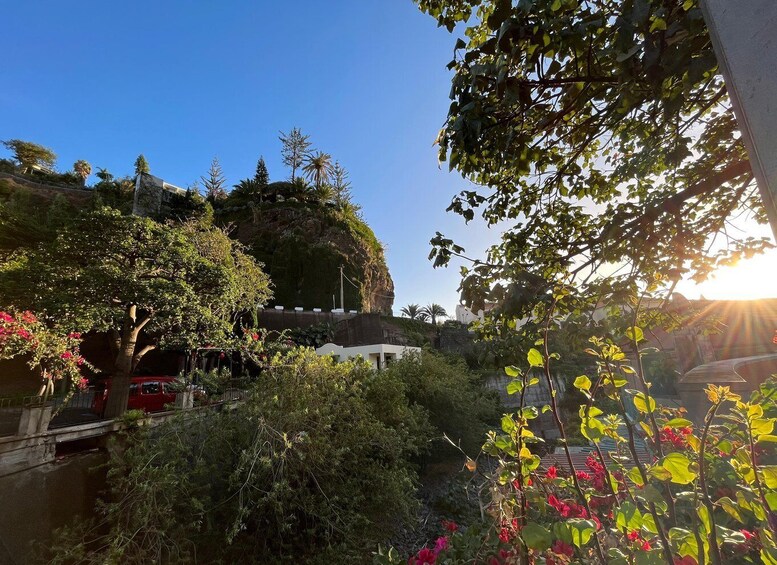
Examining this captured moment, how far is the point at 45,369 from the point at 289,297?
57.4ft

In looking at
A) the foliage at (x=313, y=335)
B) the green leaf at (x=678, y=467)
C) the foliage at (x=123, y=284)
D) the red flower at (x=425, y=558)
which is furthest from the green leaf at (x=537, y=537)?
the foliage at (x=313, y=335)

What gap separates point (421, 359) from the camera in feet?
39.6

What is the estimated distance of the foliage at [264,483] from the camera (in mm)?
4766

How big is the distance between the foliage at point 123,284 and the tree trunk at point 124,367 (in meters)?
0.02

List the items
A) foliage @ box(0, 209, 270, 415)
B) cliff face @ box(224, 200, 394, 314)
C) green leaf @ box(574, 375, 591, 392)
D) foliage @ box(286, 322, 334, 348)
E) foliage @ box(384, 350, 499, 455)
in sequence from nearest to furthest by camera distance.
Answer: green leaf @ box(574, 375, 591, 392), foliage @ box(0, 209, 270, 415), foliage @ box(384, 350, 499, 455), foliage @ box(286, 322, 334, 348), cliff face @ box(224, 200, 394, 314)

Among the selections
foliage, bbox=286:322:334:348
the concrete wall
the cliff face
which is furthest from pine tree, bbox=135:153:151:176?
the concrete wall

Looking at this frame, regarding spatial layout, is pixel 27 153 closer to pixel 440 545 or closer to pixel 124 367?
pixel 124 367

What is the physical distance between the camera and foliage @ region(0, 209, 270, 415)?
8.62m

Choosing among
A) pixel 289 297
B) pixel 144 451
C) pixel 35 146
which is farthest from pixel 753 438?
pixel 35 146

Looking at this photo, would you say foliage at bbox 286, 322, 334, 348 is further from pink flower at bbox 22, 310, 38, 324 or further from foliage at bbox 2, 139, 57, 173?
foliage at bbox 2, 139, 57, 173

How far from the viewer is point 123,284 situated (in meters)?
8.84

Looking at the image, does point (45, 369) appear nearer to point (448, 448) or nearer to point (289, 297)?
point (448, 448)

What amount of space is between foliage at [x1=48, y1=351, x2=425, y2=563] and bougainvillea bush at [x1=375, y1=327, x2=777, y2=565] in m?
4.24

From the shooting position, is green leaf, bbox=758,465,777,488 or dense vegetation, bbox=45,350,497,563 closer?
green leaf, bbox=758,465,777,488
